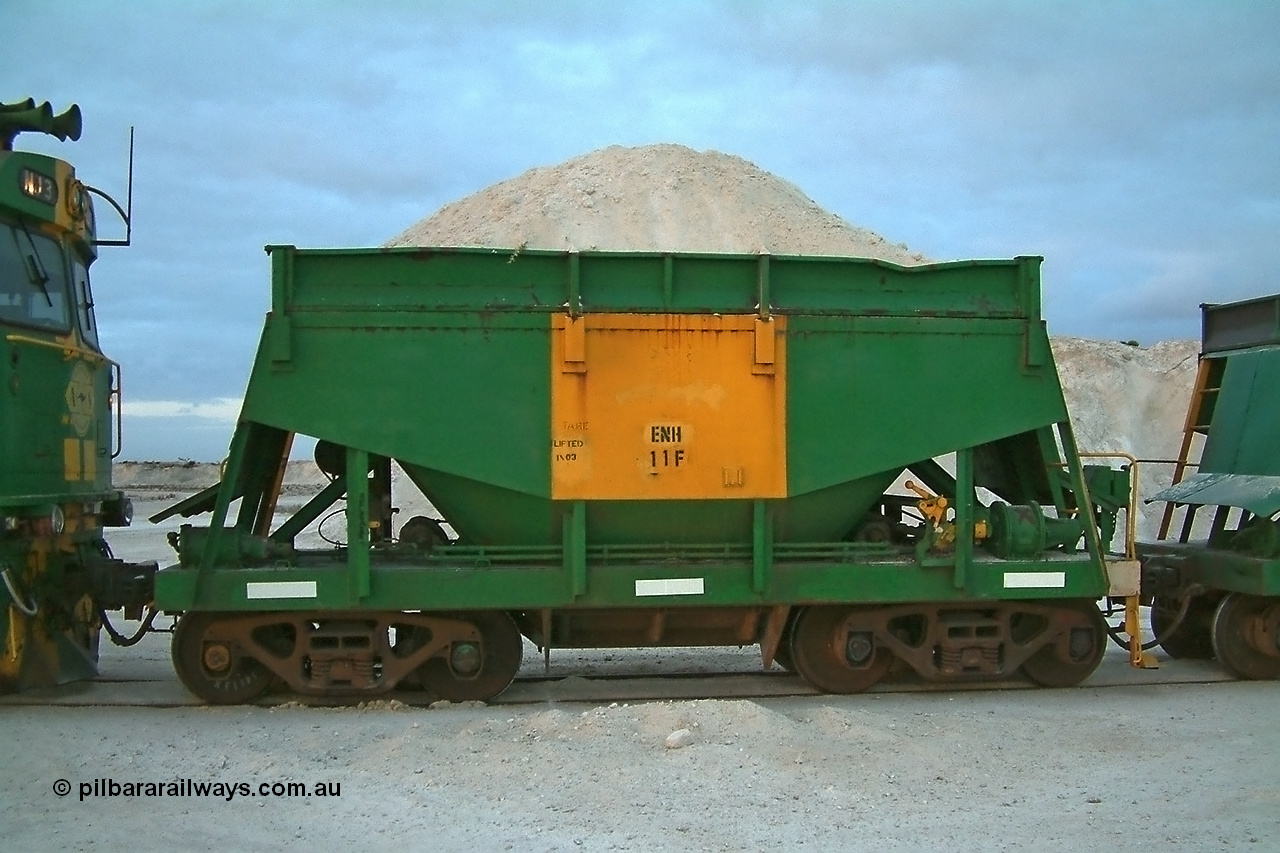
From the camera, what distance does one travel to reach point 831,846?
5125 mm

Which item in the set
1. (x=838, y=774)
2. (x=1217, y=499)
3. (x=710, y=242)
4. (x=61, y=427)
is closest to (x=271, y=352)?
(x=61, y=427)

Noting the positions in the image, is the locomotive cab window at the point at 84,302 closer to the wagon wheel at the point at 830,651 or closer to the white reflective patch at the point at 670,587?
the white reflective patch at the point at 670,587

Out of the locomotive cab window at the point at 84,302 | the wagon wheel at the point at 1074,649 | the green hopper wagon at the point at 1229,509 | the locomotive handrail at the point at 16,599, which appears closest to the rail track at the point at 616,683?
the wagon wheel at the point at 1074,649

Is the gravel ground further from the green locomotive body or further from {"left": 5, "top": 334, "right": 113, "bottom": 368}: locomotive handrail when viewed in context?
{"left": 5, "top": 334, "right": 113, "bottom": 368}: locomotive handrail

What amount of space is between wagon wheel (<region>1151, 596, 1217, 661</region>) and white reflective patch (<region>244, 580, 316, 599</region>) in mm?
7413

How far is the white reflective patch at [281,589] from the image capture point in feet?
26.1

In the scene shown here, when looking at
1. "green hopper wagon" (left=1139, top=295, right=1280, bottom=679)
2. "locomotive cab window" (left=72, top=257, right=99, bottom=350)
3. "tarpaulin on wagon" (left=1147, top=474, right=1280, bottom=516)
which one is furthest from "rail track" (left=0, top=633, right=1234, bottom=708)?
"locomotive cab window" (left=72, top=257, right=99, bottom=350)

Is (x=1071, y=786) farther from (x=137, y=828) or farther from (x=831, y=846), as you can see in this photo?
(x=137, y=828)

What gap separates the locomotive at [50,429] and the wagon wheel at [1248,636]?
8971 mm

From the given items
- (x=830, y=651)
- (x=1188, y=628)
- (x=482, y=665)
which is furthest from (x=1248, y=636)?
(x=482, y=665)

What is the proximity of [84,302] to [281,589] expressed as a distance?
3303 mm

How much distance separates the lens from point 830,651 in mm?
8656
